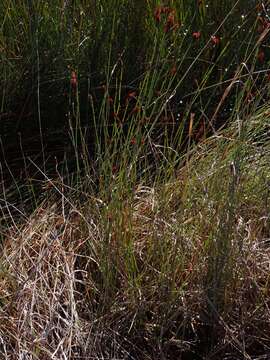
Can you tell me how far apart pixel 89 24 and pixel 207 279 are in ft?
4.47

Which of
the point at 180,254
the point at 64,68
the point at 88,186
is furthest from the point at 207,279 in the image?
the point at 64,68

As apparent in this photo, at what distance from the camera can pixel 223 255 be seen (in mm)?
2826

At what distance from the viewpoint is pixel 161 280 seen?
2875mm

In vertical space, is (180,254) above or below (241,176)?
below

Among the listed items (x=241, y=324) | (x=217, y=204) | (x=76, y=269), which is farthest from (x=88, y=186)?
(x=241, y=324)

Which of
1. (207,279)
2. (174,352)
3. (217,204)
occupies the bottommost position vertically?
(174,352)

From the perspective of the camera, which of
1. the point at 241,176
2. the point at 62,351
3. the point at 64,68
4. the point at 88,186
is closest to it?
the point at 62,351

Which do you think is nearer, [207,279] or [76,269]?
[207,279]

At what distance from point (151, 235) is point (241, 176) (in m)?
0.34

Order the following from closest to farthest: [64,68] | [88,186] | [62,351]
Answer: [62,351] → [88,186] → [64,68]

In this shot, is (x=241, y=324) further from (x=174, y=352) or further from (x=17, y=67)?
(x=17, y=67)

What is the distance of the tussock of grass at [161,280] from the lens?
112 inches

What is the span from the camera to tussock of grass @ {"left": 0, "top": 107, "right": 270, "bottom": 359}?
2840mm

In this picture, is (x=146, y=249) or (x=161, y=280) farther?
(x=146, y=249)
